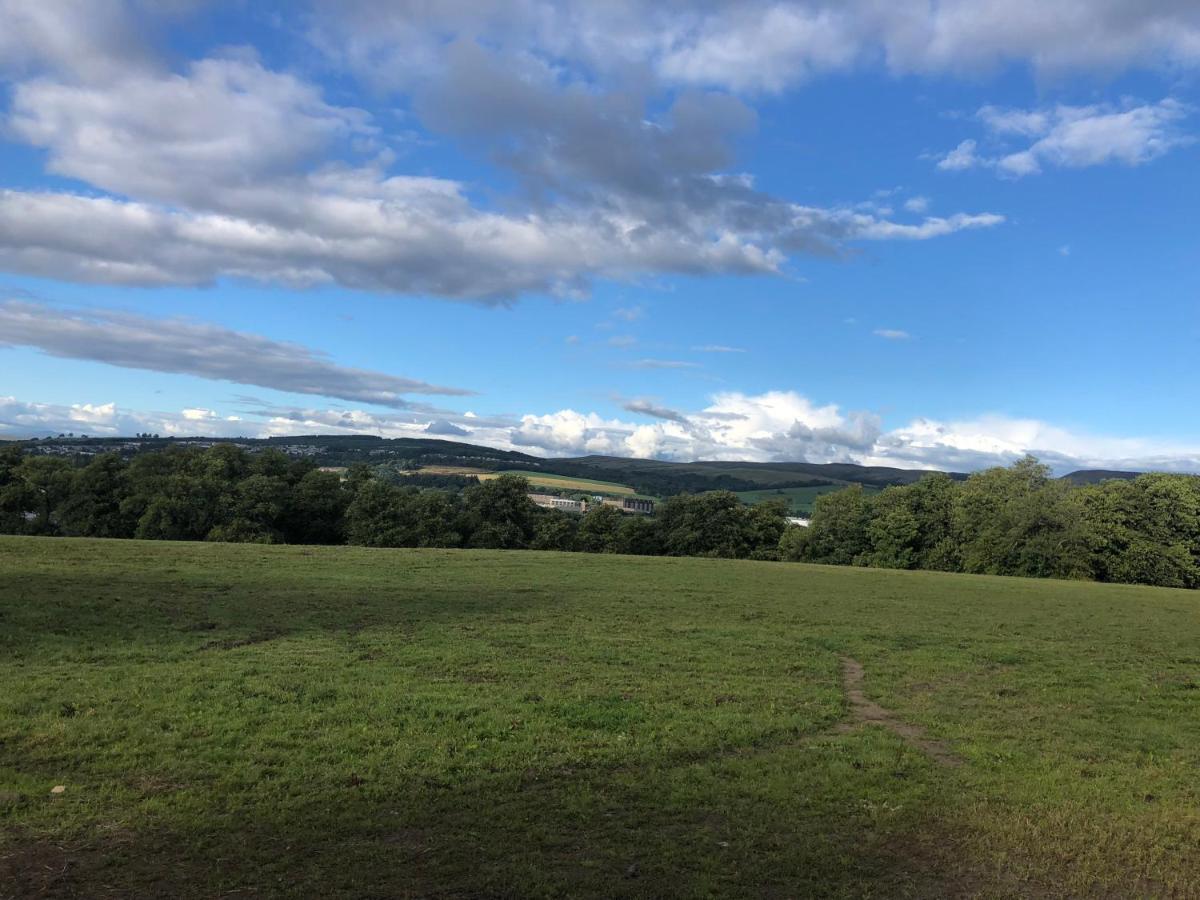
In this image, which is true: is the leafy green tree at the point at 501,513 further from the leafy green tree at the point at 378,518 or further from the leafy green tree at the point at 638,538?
the leafy green tree at the point at 638,538

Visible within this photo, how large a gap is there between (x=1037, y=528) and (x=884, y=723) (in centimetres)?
5988

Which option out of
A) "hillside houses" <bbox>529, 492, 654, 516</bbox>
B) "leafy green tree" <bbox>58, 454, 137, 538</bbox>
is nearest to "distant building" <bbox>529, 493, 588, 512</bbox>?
"hillside houses" <bbox>529, 492, 654, 516</bbox>

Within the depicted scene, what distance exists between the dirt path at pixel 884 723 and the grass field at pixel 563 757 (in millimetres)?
136

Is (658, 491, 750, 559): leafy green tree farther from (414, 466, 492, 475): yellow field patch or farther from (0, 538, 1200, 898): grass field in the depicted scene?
(414, 466, 492, 475): yellow field patch

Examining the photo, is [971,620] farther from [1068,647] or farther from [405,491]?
[405,491]

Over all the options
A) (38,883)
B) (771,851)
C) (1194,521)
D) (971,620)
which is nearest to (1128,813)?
(771,851)

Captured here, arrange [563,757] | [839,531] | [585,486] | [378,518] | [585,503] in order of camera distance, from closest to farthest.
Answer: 1. [563,757]
2. [378,518]
3. [839,531]
4. [585,503]
5. [585,486]

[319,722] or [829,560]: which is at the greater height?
[319,722]

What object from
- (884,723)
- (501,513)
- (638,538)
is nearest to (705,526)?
(638,538)

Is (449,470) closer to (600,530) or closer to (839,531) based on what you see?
(600,530)

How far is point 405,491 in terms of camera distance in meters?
76.9

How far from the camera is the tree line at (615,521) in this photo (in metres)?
62.0

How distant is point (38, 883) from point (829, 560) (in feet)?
250

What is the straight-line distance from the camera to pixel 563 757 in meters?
10.6
